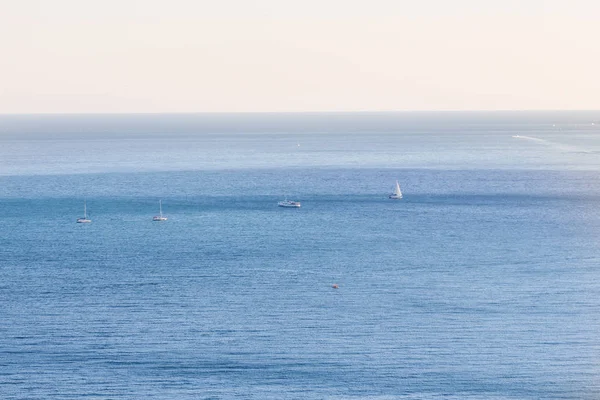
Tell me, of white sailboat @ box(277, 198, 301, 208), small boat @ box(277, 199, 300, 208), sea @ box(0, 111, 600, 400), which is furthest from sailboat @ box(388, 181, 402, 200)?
small boat @ box(277, 199, 300, 208)

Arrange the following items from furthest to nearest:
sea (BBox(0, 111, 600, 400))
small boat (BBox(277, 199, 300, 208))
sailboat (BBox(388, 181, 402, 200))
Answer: sailboat (BBox(388, 181, 402, 200)) → small boat (BBox(277, 199, 300, 208)) → sea (BBox(0, 111, 600, 400))

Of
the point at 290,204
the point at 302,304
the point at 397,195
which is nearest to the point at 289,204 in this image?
the point at 290,204

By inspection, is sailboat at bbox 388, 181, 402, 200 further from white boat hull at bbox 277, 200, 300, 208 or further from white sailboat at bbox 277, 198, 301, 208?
white boat hull at bbox 277, 200, 300, 208

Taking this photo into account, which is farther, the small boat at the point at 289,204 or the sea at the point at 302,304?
the small boat at the point at 289,204

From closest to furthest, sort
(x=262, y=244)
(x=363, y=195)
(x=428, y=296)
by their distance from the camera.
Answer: (x=428, y=296), (x=262, y=244), (x=363, y=195)

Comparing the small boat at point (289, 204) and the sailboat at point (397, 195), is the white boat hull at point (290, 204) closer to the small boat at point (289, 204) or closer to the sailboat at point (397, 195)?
the small boat at point (289, 204)

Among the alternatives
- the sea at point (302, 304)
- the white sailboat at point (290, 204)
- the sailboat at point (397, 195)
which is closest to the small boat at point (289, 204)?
the white sailboat at point (290, 204)

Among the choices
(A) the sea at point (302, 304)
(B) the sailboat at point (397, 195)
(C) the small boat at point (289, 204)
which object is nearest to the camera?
(A) the sea at point (302, 304)

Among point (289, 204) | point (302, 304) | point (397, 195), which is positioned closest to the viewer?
point (302, 304)

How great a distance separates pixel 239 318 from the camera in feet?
270

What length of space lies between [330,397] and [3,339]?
87.2 ft

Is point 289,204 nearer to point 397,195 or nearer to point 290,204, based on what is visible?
point 290,204

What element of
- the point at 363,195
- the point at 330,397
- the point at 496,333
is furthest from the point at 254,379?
the point at 363,195

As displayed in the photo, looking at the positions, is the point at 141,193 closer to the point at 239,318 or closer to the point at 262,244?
the point at 262,244
